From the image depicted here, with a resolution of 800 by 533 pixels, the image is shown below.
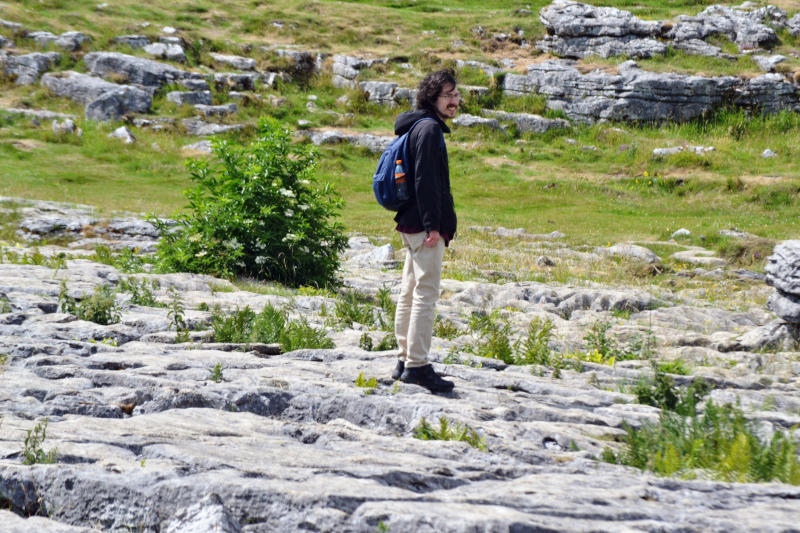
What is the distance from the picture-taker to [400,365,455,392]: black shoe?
5977 millimetres

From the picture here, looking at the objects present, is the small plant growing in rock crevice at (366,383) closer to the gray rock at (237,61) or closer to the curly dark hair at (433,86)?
the curly dark hair at (433,86)

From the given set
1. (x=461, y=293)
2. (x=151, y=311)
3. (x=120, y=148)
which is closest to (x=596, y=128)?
(x=120, y=148)

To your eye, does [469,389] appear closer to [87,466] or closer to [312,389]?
[312,389]

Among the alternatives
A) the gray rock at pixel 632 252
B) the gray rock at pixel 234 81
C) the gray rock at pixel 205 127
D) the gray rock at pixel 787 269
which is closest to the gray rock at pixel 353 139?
the gray rock at pixel 205 127

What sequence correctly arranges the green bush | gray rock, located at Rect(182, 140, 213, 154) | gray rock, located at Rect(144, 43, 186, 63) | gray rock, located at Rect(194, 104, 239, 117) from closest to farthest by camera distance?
the green bush
gray rock, located at Rect(182, 140, 213, 154)
gray rock, located at Rect(194, 104, 239, 117)
gray rock, located at Rect(144, 43, 186, 63)

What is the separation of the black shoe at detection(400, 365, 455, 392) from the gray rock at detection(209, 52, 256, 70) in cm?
3653

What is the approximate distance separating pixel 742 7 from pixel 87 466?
48.0m

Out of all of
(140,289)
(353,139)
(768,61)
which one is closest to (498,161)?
(353,139)

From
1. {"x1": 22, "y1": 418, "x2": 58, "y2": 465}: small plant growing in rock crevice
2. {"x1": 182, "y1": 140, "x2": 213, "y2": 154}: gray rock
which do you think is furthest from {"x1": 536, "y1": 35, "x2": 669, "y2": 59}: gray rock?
{"x1": 22, "y1": 418, "x2": 58, "y2": 465}: small plant growing in rock crevice

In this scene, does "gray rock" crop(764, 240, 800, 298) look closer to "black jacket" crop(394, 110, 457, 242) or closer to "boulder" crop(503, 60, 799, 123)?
"black jacket" crop(394, 110, 457, 242)

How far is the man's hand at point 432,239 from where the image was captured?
5.90 m

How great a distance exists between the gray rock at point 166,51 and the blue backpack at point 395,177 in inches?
1380

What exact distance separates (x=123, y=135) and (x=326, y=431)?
1146 inches

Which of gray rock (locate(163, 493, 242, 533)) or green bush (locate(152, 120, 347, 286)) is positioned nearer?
gray rock (locate(163, 493, 242, 533))
